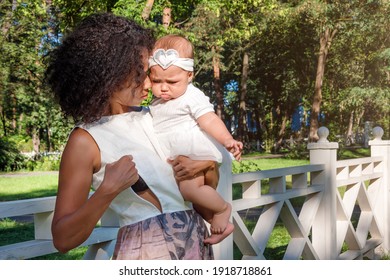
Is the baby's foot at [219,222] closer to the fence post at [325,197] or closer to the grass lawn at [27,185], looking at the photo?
the fence post at [325,197]

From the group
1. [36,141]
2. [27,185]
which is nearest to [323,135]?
[27,185]

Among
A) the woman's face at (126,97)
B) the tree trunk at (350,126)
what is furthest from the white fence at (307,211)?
the tree trunk at (350,126)

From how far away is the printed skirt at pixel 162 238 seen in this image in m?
1.47

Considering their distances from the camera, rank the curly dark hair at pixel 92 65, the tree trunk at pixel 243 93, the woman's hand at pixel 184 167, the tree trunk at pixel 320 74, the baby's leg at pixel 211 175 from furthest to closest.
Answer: the tree trunk at pixel 243 93 → the tree trunk at pixel 320 74 → the baby's leg at pixel 211 175 → the woman's hand at pixel 184 167 → the curly dark hair at pixel 92 65

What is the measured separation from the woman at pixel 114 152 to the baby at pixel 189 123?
0.17ft

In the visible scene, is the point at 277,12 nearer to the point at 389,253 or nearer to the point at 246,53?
the point at 246,53

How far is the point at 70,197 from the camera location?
128cm

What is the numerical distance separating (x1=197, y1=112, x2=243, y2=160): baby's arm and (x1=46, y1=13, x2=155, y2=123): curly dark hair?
251 mm

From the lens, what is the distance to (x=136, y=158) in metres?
1.41

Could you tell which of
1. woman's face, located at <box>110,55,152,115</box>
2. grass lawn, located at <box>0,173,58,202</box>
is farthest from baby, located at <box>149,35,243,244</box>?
grass lawn, located at <box>0,173,58,202</box>

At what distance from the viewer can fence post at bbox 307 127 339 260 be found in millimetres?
3812

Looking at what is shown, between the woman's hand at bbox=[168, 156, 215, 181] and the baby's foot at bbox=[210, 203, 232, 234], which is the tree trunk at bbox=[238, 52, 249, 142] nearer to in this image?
the baby's foot at bbox=[210, 203, 232, 234]

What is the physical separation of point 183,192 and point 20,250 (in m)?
0.50

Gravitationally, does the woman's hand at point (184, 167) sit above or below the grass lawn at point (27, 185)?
above
